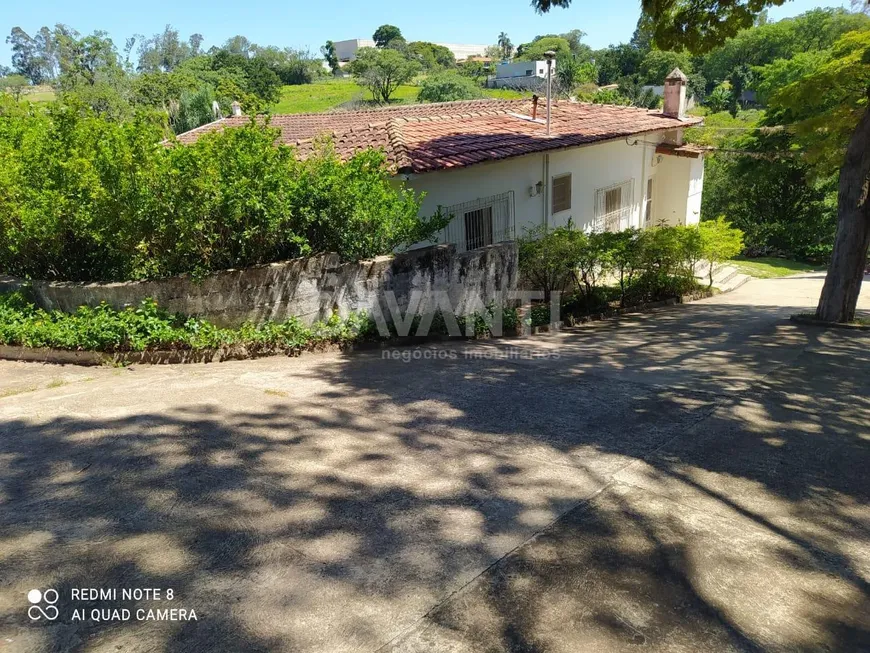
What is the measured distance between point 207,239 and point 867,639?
665 cm

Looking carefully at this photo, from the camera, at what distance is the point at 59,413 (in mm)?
4895

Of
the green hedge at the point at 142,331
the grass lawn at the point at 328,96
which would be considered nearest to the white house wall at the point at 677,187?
the green hedge at the point at 142,331

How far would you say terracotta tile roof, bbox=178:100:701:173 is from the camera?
34.1ft

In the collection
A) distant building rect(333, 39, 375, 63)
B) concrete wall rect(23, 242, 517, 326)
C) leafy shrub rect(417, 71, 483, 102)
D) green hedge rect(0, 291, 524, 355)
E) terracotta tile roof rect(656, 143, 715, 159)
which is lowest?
green hedge rect(0, 291, 524, 355)

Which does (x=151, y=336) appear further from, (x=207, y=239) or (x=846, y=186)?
(x=846, y=186)

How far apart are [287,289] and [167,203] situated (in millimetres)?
1597

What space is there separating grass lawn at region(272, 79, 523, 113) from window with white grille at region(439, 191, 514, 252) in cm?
4455

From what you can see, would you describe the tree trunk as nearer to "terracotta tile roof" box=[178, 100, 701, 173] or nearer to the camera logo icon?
"terracotta tile roof" box=[178, 100, 701, 173]

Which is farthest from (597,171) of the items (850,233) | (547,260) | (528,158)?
(850,233)

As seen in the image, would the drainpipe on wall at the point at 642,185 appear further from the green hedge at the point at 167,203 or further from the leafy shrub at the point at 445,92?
the leafy shrub at the point at 445,92

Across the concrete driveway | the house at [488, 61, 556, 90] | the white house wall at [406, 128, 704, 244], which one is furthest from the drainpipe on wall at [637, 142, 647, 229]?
the house at [488, 61, 556, 90]

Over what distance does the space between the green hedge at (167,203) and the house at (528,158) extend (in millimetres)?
2113

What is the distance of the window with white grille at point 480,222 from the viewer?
35.9 ft

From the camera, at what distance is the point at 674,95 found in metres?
17.9
